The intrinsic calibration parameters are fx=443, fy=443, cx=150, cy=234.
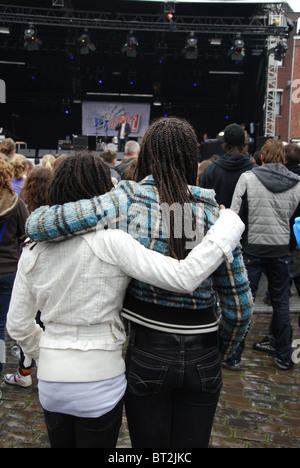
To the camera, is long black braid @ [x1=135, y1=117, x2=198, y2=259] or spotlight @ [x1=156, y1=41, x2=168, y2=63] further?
spotlight @ [x1=156, y1=41, x2=168, y2=63]

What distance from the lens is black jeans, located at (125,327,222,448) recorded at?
155 cm

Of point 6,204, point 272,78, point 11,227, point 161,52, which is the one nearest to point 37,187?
point 6,204

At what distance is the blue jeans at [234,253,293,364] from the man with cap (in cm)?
63

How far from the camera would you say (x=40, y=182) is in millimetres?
3174

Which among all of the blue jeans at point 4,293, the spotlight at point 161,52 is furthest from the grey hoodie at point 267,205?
the spotlight at point 161,52

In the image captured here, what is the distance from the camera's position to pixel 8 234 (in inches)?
127

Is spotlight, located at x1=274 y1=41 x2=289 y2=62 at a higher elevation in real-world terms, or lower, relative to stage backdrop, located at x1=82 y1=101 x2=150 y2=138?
higher

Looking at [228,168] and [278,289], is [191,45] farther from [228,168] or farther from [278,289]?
[278,289]

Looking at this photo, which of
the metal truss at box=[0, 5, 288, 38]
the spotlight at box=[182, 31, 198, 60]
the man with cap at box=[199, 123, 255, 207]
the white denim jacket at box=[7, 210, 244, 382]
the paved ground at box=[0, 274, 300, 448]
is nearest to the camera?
the white denim jacket at box=[7, 210, 244, 382]

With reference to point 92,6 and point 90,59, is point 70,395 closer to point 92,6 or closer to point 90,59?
point 92,6

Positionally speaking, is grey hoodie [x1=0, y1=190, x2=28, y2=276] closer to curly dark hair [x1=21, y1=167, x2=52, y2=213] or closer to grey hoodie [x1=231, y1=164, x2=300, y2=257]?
curly dark hair [x1=21, y1=167, x2=52, y2=213]

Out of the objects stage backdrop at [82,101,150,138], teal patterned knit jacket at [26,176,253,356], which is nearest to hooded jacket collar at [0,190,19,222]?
teal patterned knit jacket at [26,176,253,356]

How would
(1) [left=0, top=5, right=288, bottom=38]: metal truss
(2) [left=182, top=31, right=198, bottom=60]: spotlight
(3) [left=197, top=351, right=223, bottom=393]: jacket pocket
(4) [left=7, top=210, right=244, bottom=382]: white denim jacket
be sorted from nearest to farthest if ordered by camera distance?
(4) [left=7, top=210, right=244, bottom=382]: white denim jacket, (3) [left=197, top=351, right=223, bottom=393]: jacket pocket, (1) [left=0, top=5, right=288, bottom=38]: metal truss, (2) [left=182, top=31, right=198, bottom=60]: spotlight

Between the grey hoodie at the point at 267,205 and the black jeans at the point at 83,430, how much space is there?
2488 mm
